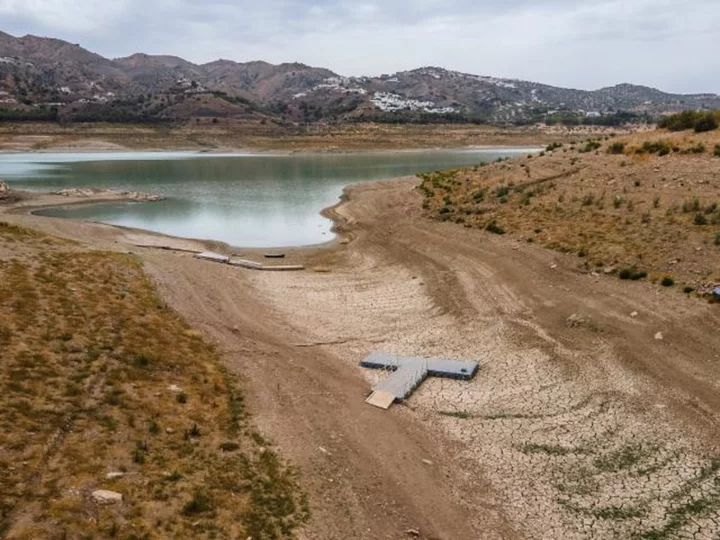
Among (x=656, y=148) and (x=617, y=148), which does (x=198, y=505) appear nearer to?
(x=656, y=148)

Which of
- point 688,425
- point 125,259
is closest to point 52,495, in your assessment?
point 688,425

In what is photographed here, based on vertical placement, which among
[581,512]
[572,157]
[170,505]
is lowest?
[581,512]

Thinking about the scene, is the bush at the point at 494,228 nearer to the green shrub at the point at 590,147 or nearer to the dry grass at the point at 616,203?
the dry grass at the point at 616,203

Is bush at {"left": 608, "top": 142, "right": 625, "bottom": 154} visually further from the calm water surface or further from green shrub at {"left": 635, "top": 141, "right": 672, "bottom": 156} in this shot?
the calm water surface

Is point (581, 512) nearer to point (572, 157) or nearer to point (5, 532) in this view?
point (5, 532)

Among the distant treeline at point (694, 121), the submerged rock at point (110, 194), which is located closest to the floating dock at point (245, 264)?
the distant treeline at point (694, 121)

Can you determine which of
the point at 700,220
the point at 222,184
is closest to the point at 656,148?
the point at 700,220
